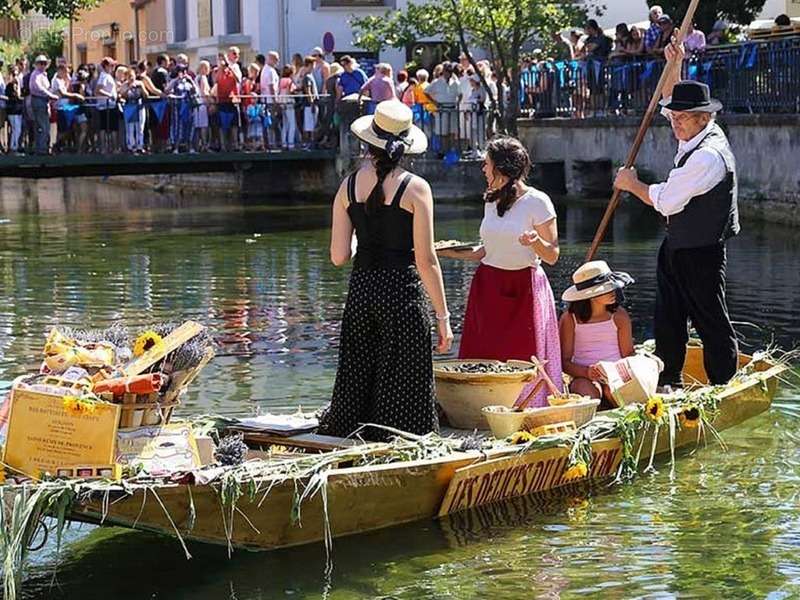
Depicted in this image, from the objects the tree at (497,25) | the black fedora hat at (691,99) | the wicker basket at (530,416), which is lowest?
the wicker basket at (530,416)

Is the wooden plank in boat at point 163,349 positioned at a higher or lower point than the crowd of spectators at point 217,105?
lower

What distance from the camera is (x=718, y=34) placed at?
27156 mm

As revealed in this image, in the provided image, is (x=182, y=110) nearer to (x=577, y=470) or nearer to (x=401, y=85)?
(x=401, y=85)

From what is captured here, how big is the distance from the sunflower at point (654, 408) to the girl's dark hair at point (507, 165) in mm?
1341

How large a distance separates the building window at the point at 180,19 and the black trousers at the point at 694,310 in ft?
123

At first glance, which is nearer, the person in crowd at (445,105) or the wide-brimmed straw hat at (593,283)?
the wide-brimmed straw hat at (593,283)

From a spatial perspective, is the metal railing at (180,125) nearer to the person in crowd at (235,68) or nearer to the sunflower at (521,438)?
the person in crowd at (235,68)

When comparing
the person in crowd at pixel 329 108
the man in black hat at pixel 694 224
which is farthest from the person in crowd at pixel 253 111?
the man in black hat at pixel 694 224

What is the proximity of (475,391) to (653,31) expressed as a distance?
1897 centimetres

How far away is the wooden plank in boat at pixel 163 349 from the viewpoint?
26.2 feet

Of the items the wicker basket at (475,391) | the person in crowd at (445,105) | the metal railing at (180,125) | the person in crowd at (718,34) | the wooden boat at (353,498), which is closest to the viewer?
the wooden boat at (353,498)

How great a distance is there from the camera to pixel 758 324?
15.6 metres

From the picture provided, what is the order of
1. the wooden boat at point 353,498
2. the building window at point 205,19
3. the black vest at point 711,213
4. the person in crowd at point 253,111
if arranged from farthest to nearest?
1. the building window at point 205,19
2. the person in crowd at point 253,111
3. the black vest at point 711,213
4. the wooden boat at point 353,498

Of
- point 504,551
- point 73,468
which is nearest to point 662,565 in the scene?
point 504,551
